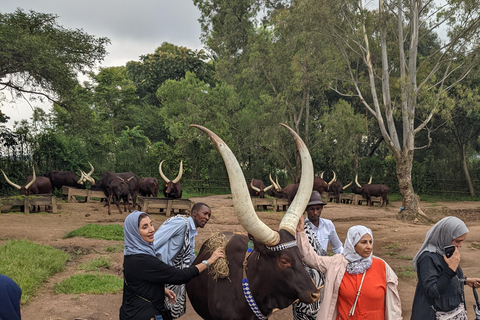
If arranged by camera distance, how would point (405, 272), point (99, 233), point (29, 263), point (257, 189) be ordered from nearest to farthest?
point (29, 263)
point (405, 272)
point (99, 233)
point (257, 189)

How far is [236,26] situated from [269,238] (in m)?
29.4

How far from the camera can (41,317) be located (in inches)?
200

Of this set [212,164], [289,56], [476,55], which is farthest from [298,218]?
[212,164]

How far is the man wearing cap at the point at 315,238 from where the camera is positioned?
12.3ft

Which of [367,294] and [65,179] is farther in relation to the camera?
[65,179]

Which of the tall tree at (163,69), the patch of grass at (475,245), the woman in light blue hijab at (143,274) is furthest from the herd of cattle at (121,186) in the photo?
the tall tree at (163,69)

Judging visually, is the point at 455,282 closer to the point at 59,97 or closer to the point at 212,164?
the point at 59,97

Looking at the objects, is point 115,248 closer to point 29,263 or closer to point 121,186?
point 29,263

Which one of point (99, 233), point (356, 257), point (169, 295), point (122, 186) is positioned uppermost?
point (122, 186)

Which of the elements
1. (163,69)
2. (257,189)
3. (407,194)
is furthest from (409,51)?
(163,69)

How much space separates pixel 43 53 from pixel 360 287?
15.1 metres

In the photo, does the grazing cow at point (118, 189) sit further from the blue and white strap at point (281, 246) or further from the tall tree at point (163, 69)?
the tall tree at point (163, 69)

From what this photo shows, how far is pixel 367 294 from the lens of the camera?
3.16 meters

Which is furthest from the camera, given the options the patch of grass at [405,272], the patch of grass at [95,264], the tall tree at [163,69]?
the tall tree at [163,69]
